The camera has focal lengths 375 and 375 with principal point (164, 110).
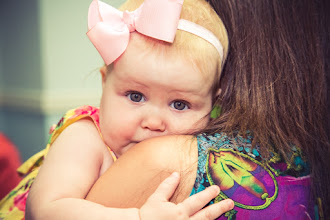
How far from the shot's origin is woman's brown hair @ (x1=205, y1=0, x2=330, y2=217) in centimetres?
90

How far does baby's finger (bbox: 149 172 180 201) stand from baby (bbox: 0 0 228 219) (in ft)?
0.65

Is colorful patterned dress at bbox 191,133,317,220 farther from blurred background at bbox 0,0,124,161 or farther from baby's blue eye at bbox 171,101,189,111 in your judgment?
blurred background at bbox 0,0,124,161

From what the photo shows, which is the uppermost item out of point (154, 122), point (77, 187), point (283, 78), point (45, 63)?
point (283, 78)

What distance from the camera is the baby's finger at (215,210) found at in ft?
2.49

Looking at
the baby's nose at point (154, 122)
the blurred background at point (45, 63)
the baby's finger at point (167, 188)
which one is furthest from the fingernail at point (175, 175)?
the blurred background at point (45, 63)

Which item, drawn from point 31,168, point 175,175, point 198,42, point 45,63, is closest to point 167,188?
point 175,175

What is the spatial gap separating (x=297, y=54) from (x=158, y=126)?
0.41 meters

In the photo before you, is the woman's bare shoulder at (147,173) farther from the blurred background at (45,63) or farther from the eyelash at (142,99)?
the blurred background at (45,63)

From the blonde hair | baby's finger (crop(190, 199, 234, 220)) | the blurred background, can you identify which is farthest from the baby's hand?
the blurred background

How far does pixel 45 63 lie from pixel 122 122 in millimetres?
2154

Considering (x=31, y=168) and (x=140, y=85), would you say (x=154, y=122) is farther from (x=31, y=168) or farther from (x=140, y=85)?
(x=31, y=168)

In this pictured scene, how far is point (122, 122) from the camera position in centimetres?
100

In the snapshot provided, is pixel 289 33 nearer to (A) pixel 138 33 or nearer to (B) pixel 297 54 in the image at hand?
(B) pixel 297 54

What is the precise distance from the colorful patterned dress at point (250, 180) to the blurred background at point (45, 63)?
2.15 metres
